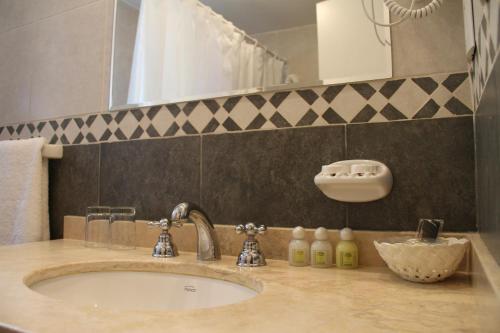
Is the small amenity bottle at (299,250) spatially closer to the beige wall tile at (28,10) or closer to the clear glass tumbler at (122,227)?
the clear glass tumbler at (122,227)

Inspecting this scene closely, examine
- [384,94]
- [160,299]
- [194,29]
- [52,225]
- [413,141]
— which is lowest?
[160,299]

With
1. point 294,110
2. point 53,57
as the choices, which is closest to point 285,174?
point 294,110

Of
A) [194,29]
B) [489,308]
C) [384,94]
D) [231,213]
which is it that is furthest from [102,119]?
[489,308]

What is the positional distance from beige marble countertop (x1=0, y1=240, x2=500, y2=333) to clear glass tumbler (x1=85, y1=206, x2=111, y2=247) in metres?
0.39

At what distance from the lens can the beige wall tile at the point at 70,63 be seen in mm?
1439

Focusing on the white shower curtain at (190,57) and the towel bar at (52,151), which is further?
the towel bar at (52,151)

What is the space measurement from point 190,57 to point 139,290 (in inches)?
29.2

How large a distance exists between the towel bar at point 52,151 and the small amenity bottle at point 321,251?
106 cm

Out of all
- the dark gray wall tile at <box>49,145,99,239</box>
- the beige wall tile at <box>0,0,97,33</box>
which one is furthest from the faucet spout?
the beige wall tile at <box>0,0,97,33</box>

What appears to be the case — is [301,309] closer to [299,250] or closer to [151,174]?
[299,250]

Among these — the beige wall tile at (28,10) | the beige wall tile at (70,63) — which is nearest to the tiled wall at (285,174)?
the beige wall tile at (70,63)

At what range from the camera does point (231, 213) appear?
1097mm

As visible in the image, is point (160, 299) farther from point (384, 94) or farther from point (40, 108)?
point (40, 108)

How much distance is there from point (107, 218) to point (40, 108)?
2.09ft
